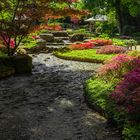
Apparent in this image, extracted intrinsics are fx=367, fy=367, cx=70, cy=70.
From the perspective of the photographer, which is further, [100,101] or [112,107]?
[100,101]

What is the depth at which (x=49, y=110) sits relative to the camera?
36.4 feet

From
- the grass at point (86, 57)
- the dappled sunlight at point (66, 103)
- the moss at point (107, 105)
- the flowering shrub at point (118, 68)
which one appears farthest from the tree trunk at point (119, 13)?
the dappled sunlight at point (66, 103)

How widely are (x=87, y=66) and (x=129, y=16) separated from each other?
37.3 meters

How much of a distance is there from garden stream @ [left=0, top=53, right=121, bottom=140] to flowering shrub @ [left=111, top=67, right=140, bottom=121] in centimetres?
66

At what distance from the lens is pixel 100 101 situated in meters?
10.5

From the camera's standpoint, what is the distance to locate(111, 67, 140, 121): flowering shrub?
8680 mm

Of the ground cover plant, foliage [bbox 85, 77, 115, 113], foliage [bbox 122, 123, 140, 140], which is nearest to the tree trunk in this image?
the ground cover plant

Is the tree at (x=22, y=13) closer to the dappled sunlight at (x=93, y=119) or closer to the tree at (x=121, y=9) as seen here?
the dappled sunlight at (x=93, y=119)

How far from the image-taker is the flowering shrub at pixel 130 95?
28.5ft

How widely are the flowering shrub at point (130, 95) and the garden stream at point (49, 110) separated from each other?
0.66 meters

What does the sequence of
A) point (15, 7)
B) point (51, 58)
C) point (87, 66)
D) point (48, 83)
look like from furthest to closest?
1. point (51, 58)
2. point (87, 66)
3. point (15, 7)
4. point (48, 83)

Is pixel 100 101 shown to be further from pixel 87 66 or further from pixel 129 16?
pixel 129 16

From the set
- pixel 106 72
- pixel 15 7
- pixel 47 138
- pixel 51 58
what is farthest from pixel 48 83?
pixel 51 58

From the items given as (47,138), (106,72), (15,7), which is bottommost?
(47,138)
